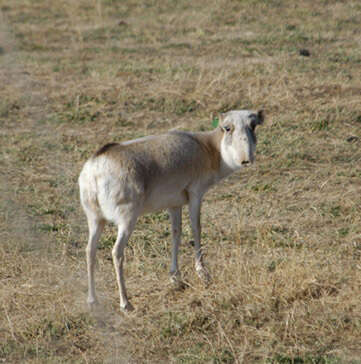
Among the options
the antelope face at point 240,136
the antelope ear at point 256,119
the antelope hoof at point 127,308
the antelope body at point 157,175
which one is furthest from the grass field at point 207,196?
the antelope ear at point 256,119

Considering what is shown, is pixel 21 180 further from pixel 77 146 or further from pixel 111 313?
pixel 111 313

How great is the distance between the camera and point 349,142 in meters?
10.1

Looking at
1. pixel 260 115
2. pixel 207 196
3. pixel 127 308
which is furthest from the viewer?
pixel 207 196

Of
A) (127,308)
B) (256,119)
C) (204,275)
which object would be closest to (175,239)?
(204,275)

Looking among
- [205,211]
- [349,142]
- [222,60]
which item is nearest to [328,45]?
[222,60]

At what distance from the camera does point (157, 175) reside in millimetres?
5969

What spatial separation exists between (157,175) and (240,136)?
821mm

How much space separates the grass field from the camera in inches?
215

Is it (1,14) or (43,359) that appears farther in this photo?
(1,14)

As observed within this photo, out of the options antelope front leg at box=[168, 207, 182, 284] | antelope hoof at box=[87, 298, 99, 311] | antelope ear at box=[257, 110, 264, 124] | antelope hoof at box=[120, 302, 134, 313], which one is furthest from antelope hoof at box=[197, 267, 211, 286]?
antelope ear at box=[257, 110, 264, 124]

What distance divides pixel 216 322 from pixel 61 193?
3917 mm

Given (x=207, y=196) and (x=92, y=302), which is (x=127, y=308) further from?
(x=207, y=196)

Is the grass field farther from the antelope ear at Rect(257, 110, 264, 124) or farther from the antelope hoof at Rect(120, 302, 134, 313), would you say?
the antelope ear at Rect(257, 110, 264, 124)

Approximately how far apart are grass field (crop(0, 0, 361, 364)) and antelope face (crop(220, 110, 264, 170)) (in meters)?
0.85
